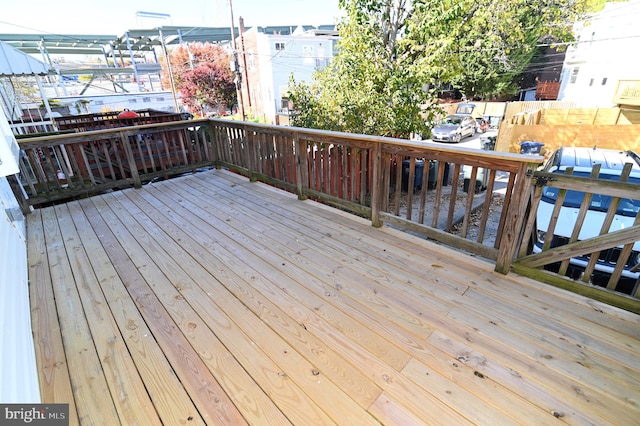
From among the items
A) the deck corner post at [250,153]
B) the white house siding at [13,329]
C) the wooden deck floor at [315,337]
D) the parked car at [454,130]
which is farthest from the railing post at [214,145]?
the parked car at [454,130]

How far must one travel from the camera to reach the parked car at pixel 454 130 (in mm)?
12305

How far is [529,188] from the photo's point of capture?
6.26 feet

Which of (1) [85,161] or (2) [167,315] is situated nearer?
(2) [167,315]

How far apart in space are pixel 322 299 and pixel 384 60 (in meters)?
4.88

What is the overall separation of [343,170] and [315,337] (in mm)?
1818

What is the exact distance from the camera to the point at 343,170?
120 inches

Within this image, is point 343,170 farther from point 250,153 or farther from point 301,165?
point 250,153

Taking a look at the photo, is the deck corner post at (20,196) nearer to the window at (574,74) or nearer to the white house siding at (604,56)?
the white house siding at (604,56)

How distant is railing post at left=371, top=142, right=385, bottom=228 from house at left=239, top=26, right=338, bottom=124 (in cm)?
1590

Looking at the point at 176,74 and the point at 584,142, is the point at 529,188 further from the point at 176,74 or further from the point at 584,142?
the point at 176,74

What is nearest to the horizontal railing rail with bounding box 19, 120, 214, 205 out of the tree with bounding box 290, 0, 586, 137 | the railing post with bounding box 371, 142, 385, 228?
the tree with bounding box 290, 0, 586, 137

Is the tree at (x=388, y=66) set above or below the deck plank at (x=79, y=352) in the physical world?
above

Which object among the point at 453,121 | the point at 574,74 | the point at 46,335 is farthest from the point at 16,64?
the point at 574,74

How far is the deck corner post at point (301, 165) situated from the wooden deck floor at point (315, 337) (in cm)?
96
